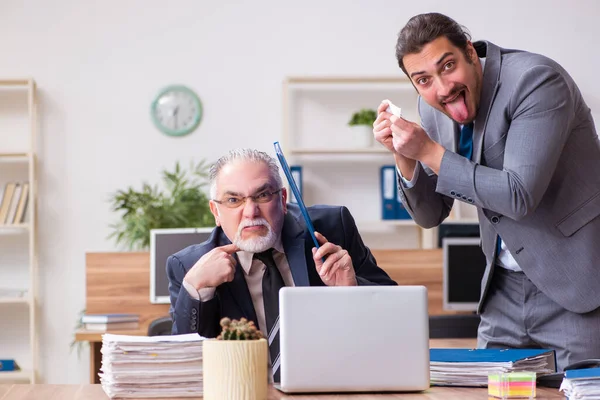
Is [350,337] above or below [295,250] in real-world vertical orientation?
below

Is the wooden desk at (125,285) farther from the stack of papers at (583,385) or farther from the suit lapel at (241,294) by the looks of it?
the stack of papers at (583,385)

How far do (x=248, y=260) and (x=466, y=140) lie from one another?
0.57m

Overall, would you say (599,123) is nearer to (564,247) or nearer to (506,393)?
(564,247)

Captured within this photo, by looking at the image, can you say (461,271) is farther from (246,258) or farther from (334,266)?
(334,266)

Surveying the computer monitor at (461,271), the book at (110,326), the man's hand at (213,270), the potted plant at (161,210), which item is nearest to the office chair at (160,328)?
the book at (110,326)

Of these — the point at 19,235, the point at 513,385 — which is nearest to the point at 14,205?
the point at 19,235

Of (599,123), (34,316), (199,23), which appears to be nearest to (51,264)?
(34,316)

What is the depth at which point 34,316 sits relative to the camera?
518cm

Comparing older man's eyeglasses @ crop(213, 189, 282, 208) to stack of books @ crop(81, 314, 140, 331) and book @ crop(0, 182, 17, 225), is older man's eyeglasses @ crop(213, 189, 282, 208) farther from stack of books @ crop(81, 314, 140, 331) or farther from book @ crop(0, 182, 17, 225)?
book @ crop(0, 182, 17, 225)

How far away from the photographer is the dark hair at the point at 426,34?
69.8 inches

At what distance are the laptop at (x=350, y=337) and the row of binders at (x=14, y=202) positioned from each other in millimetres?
4173

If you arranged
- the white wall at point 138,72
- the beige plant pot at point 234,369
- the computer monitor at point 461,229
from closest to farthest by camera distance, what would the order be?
1. the beige plant pot at point 234,369
2. the computer monitor at point 461,229
3. the white wall at point 138,72

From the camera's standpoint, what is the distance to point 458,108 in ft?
5.98

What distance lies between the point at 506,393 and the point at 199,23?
453cm
